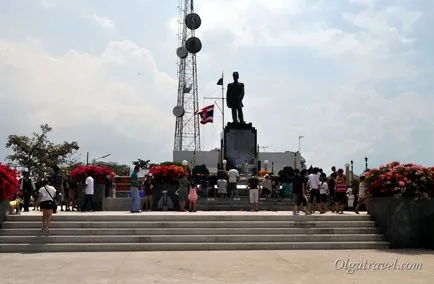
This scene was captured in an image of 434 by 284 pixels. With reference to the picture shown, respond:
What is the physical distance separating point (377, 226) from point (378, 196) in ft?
2.75

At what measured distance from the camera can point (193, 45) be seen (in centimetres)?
6412

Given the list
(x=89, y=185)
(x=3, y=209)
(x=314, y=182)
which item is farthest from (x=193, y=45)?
(x=3, y=209)

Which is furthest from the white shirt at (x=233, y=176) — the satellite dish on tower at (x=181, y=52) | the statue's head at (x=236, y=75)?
the satellite dish on tower at (x=181, y=52)

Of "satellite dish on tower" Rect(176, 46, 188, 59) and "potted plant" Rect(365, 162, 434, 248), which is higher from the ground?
"satellite dish on tower" Rect(176, 46, 188, 59)

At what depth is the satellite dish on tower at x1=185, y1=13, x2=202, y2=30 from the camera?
219 feet

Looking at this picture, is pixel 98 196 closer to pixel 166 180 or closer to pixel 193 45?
pixel 166 180

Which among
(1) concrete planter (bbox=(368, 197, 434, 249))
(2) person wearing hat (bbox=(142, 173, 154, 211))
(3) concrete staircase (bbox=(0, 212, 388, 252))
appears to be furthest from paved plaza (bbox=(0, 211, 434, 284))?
(2) person wearing hat (bbox=(142, 173, 154, 211))

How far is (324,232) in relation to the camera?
48.4ft

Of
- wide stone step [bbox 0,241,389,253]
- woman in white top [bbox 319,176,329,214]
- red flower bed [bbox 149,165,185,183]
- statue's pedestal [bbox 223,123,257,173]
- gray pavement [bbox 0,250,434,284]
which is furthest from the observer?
statue's pedestal [bbox 223,123,257,173]

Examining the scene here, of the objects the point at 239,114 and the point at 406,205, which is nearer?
the point at 406,205

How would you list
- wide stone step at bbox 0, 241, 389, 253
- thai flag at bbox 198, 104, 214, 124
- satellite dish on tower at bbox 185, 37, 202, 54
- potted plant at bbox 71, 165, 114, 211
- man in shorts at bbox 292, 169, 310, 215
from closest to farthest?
wide stone step at bbox 0, 241, 389, 253 < man in shorts at bbox 292, 169, 310, 215 < potted plant at bbox 71, 165, 114, 211 < thai flag at bbox 198, 104, 214, 124 < satellite dish on tower at bbox 185, 37, 202, 54

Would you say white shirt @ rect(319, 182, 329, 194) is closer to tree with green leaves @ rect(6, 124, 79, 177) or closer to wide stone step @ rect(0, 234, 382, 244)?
wide stone step @ rect(0, 234, 382, 244)

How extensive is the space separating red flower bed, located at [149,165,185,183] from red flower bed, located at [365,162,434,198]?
7.32 meters

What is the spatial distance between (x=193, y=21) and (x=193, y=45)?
4.25m
